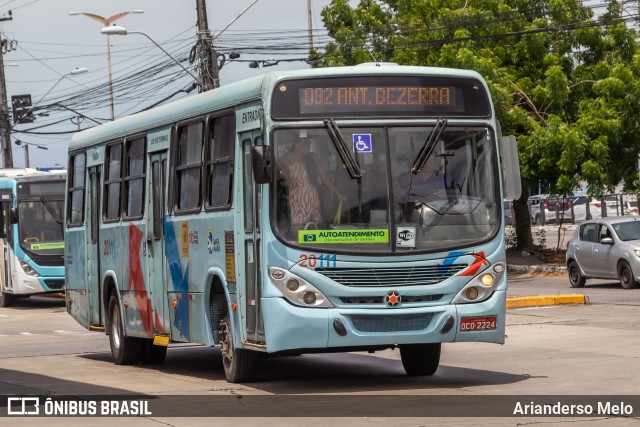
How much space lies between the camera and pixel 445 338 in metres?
12.8

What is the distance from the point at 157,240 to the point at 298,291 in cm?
404

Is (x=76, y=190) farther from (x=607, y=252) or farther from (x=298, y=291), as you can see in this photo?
(x=607, y=252)

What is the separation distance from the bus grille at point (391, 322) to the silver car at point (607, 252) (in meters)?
16.7

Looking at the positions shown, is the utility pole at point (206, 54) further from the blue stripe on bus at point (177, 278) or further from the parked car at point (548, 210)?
the parked car at point (548, 210)

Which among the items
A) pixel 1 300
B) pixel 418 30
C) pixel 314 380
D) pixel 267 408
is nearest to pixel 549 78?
pixel 418 30

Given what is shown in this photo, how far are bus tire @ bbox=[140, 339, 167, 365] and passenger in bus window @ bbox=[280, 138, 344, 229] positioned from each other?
237 inches

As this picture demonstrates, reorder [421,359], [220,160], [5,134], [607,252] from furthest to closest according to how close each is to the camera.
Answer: [5,134], [607,252], [421,359], [220,160]

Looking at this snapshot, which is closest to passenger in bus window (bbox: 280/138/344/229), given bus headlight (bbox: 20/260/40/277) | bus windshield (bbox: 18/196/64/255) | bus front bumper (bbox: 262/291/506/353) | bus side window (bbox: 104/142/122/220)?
bus front bumper (bbox: 262/291/506/353)

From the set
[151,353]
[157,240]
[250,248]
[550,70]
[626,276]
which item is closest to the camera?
[250,248]

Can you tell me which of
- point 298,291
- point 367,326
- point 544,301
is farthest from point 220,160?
point 544,301

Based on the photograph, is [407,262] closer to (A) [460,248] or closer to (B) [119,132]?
(A) [460,248]

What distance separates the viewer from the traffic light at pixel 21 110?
55969 millimetres

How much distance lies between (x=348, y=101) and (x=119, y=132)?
557cm

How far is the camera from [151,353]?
60.0ft
